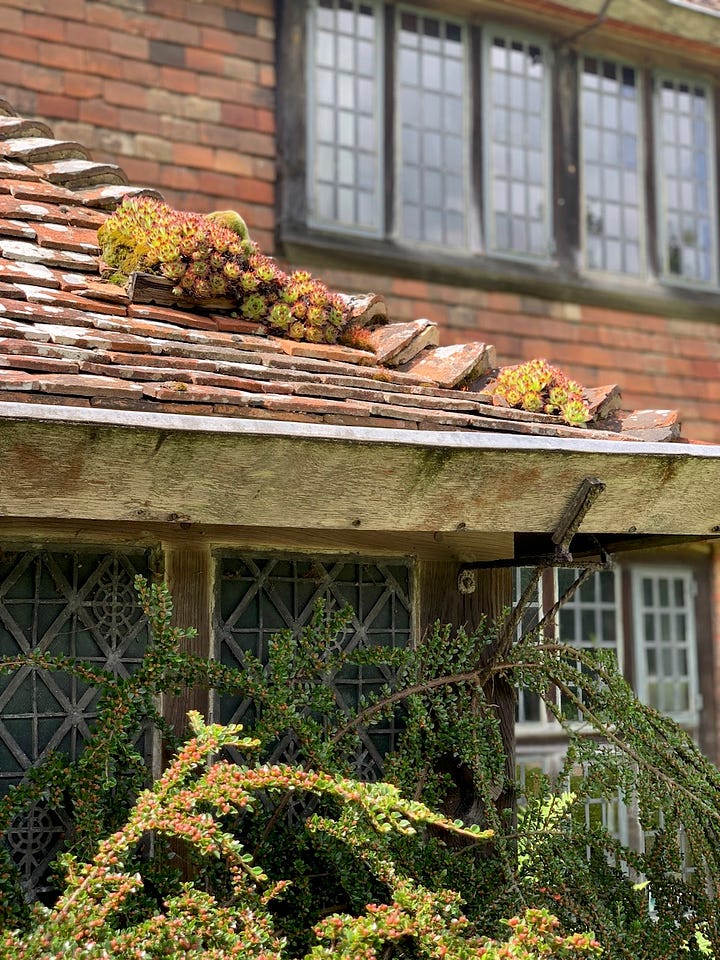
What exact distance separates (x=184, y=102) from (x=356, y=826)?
5.26 metres

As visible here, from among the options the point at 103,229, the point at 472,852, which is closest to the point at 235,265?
the point at 103,229

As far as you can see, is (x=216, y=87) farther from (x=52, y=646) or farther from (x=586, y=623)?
(x=52, y=646)

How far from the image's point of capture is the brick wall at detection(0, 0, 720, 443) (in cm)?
707

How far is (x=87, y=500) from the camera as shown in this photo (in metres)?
3.03

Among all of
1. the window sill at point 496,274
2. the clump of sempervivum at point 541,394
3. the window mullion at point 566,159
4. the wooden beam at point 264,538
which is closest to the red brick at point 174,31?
the window sill at point 496,274

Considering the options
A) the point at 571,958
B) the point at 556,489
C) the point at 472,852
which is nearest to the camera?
the point at 571,958

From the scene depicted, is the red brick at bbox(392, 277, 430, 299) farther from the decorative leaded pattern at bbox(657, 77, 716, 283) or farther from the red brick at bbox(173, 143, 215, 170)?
the decorative leaded pattern at bbox(657, 77, 716, 283)

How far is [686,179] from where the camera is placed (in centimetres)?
923

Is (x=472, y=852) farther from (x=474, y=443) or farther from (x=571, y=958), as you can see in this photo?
(x=474, y=443)

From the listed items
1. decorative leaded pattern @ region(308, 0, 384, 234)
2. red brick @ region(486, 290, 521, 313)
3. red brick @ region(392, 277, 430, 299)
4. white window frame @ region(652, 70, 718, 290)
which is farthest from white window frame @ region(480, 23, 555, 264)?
white window frame @ region(652, 70, 718, 290)

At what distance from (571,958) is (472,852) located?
2.11 feet

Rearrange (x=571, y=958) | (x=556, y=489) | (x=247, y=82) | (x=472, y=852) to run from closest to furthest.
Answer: (x=571, y=958)
(x=556, y=489)
(x=472, y=852)
(x=247, y=82)

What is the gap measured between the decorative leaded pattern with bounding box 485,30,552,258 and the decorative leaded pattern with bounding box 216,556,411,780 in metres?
4.83

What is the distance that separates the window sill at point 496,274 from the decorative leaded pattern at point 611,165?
0.71 ft
